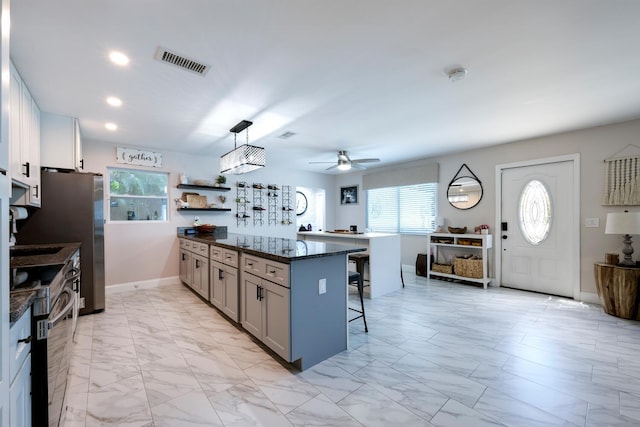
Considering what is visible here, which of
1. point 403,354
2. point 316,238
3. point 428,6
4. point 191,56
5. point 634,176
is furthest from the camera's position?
point 316,238

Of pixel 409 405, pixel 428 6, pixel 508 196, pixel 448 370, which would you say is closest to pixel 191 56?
pixel 428 6

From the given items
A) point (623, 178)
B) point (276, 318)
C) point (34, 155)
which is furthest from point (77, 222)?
point (623, 178)

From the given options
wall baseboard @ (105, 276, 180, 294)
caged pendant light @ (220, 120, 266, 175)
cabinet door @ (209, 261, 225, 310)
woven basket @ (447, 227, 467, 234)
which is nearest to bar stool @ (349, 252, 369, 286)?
cabinet door @ (209, 261, 225, 310)

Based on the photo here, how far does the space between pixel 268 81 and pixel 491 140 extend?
374 cm

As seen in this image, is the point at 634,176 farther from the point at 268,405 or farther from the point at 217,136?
the point at 217,136

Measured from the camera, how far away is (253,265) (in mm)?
2619

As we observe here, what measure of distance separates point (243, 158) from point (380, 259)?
2443 mm

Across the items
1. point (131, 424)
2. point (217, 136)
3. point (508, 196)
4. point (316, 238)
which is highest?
point (217, 136)

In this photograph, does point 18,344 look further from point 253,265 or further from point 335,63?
point 335,63

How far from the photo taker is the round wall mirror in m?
5.12

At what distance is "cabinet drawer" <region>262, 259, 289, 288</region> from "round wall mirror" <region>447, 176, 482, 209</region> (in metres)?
4.28

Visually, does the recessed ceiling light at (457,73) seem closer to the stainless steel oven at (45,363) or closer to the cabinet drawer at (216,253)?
the cabinet drawer at (216,253)

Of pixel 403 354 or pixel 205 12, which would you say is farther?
pixel 403 354

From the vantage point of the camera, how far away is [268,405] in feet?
5.98
